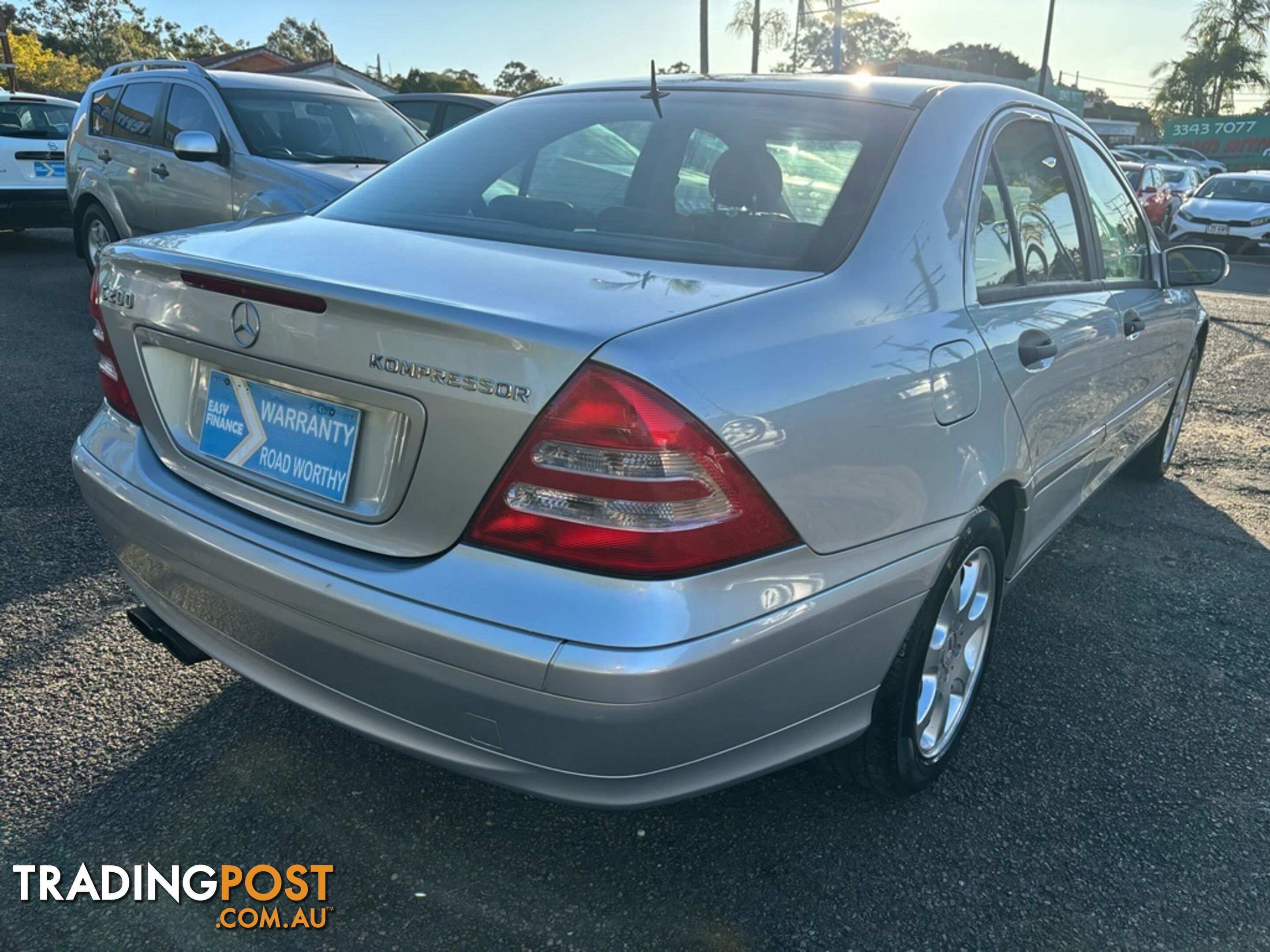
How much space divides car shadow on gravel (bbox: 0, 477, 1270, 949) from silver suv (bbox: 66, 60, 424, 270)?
4.33 m

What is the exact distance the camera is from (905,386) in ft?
6.41

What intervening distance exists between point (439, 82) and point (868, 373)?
156ft

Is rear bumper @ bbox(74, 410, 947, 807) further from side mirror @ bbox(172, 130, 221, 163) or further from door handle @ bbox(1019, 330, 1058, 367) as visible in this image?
side mirror @ bbox(172, 130, 221, 163)

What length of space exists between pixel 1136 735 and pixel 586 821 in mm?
1509

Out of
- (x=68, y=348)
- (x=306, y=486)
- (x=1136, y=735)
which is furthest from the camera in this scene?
(x=68, y=348)

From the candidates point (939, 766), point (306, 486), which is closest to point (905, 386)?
point (939, 766)

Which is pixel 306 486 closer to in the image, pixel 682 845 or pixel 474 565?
pixel 474 565

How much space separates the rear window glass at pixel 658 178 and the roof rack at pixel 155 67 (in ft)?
17.8

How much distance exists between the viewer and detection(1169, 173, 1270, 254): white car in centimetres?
1581

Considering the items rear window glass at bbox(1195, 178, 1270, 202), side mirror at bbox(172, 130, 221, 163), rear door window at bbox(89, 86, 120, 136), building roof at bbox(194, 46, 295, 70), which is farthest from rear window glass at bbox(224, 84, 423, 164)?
building roof at bbox(194, 46, 295, 70)

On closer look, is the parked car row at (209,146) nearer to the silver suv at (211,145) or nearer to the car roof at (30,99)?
the silver suv at (211,145)

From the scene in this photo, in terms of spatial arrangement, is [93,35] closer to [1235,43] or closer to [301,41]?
[301,41]

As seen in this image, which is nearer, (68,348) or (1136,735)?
(1136,735)

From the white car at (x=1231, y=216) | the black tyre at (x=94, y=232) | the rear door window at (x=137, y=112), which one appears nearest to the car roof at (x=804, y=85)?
the rear door window at (x=137, y=112)
